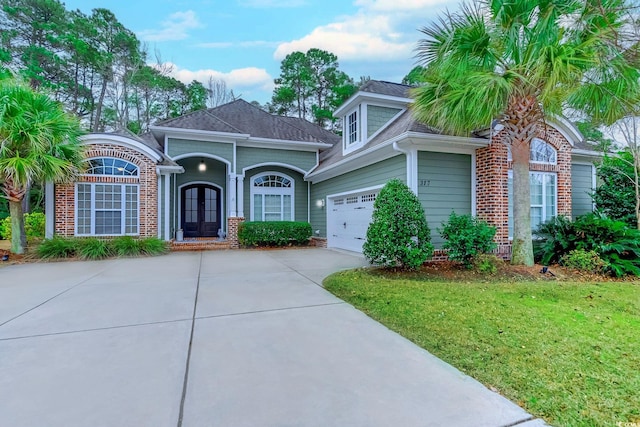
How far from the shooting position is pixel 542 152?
884 cm

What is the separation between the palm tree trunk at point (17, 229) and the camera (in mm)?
9203

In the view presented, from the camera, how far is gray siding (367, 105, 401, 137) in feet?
32.7

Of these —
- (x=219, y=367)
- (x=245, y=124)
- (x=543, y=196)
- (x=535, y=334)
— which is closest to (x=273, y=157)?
(x=245, y=124)

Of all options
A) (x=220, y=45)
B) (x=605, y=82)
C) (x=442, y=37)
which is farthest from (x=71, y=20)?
(x=605, y=82)

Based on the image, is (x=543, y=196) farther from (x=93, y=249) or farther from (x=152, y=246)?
(x=93, y=249)

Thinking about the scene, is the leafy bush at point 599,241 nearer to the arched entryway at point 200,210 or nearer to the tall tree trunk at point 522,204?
the tall tree trunk at point 522,204

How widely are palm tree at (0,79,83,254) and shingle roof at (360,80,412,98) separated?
355 inches

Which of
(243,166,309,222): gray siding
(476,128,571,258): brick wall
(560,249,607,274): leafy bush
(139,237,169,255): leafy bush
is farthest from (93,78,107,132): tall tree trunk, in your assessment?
(560,249,607,274): leafy bush

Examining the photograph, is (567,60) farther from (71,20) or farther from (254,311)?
(71,20)

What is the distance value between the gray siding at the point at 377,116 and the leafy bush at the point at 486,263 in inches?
200

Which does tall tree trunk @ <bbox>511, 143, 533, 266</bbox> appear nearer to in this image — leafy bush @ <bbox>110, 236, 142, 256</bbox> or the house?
the house

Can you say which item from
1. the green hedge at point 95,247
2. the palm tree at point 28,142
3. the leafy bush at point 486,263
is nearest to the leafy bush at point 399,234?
the leafy bush at point 486,263

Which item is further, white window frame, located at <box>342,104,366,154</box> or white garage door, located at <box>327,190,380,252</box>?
white window frame, located at <box>342,104,366,154</box>

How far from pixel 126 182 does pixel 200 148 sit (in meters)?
2.95
